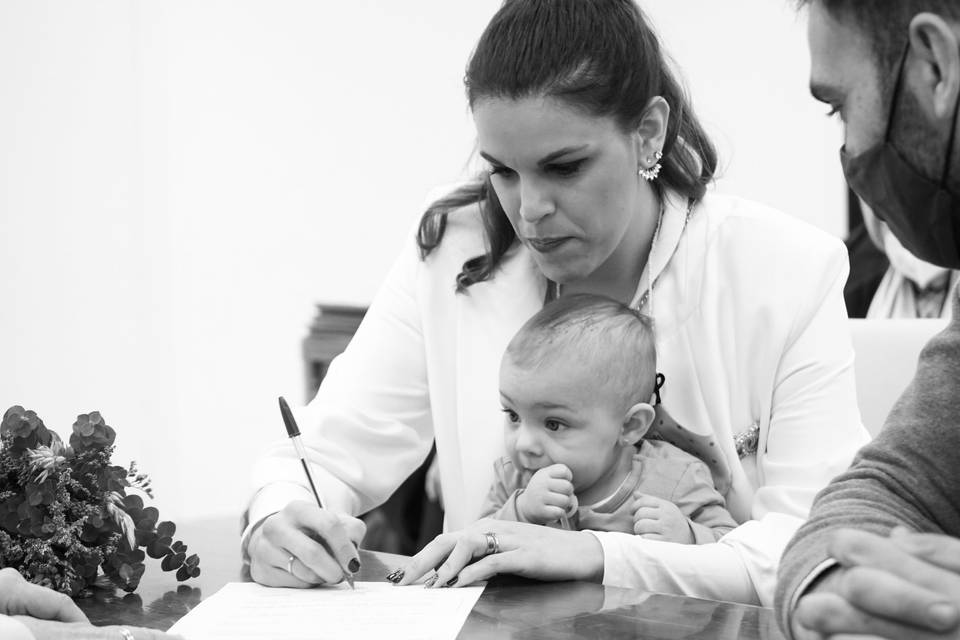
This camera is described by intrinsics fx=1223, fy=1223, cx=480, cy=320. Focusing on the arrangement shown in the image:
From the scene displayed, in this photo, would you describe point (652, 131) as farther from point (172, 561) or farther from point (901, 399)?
point (172, 561)

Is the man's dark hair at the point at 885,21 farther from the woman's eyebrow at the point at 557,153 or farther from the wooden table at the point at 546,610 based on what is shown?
the woman's eyebrow at the point at 557,153

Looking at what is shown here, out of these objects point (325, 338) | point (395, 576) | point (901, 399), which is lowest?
point (325, 338)

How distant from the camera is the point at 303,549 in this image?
1.45 meters

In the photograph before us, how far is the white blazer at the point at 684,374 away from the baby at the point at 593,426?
10 cm

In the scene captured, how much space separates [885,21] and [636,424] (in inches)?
33.2

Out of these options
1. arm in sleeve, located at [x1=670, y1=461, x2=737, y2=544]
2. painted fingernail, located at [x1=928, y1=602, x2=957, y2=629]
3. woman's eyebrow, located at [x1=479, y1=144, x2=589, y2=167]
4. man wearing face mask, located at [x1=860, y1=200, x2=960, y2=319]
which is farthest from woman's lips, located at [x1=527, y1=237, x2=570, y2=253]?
man wearing face mask, located at [x1=860, y1=200, x2=960, y2=319]

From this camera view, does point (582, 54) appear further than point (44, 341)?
No

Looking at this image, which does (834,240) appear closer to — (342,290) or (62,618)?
(62,618)

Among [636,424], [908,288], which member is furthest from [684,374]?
[908,288]

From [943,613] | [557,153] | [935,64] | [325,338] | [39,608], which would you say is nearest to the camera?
[943,613]

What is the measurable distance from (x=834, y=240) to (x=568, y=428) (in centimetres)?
54

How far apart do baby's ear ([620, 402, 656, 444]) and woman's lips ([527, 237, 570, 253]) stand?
0.27m

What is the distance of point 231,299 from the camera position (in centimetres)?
471

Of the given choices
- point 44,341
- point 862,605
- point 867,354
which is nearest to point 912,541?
point 862,605
